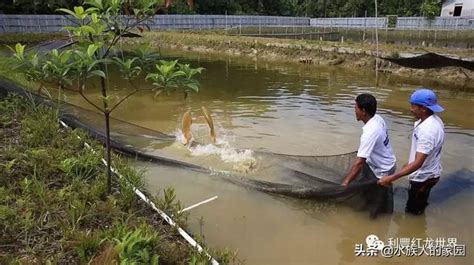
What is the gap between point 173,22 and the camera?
41.1m

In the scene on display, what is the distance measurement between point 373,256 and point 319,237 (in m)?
0.60

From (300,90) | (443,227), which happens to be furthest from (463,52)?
(443,227)

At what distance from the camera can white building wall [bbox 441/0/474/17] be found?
3897 centimetres

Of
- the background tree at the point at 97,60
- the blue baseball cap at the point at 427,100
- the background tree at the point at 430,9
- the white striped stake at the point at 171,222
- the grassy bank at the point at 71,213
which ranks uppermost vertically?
the background tree at the point at 430,9

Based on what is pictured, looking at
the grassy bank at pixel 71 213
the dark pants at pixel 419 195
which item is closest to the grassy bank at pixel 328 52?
the grassy bank at pixel 71 213

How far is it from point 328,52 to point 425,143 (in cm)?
1683

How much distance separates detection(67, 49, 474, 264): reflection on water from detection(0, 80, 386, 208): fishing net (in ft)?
0.42

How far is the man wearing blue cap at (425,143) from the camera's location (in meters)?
3.84

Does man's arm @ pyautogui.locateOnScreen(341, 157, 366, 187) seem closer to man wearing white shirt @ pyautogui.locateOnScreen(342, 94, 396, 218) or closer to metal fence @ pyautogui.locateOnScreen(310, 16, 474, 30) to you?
man wearing white shirt @ pyautogui.locateOnScreen(342, 94, 396, 218)

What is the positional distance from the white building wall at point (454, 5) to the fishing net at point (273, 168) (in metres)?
42.5

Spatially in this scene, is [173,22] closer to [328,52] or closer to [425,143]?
[328,52]

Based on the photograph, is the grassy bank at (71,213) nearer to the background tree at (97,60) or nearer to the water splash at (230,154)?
the background tree at (97,60)

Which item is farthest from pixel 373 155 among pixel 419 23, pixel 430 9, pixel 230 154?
pixel 430 9

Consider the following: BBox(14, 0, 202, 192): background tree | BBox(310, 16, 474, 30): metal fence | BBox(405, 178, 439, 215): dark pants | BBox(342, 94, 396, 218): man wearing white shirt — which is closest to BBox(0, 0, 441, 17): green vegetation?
BBox(310, 16, 474, 30): metal fence
